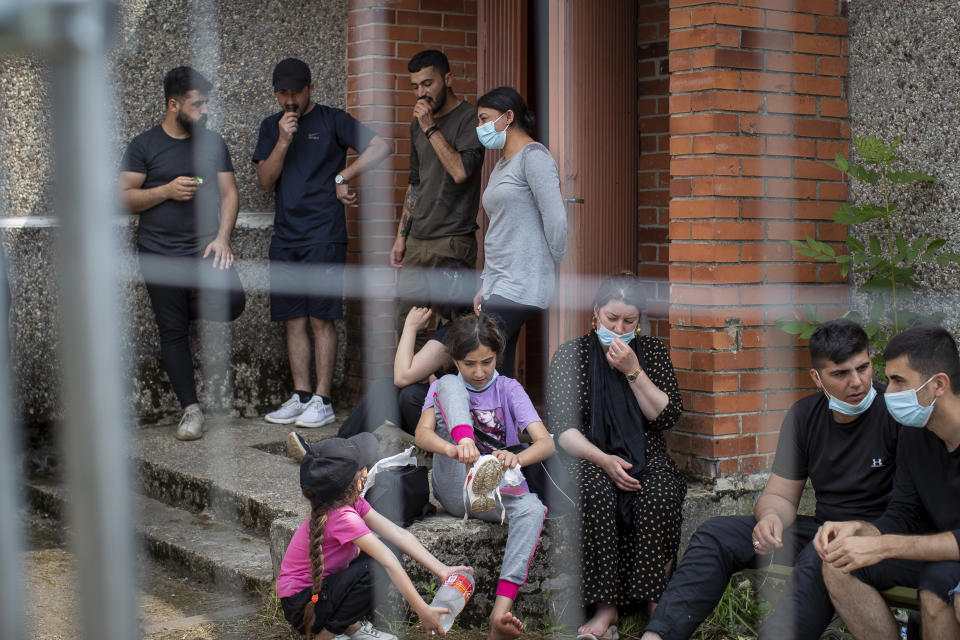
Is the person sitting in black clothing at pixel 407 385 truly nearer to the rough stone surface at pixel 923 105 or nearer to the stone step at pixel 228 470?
the stone step at pixel 228 470

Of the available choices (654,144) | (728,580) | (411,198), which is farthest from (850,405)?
(654,144)

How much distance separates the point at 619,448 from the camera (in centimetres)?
329

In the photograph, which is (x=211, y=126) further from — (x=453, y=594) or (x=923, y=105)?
(x=923, y=105)

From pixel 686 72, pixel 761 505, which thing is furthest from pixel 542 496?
pixel 686 72

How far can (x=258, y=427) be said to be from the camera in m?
4.62

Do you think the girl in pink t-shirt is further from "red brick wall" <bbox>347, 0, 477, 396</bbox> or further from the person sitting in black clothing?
"red brick wall" <bbox>347, 0, 477, 396</bbox>

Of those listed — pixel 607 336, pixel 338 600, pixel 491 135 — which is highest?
pixel 491 135

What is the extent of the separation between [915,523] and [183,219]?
2.90m

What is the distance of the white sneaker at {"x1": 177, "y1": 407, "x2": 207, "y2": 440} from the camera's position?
436 cm

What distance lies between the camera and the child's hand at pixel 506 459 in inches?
119

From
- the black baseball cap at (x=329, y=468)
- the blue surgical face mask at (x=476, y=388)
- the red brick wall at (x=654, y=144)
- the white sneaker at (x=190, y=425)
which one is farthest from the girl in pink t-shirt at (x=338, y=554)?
the red brick wall at (x=654, y=144)

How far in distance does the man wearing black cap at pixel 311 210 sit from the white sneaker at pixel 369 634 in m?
1.76

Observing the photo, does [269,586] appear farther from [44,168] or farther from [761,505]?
[44,168]

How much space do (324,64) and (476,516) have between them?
2.55 meters
